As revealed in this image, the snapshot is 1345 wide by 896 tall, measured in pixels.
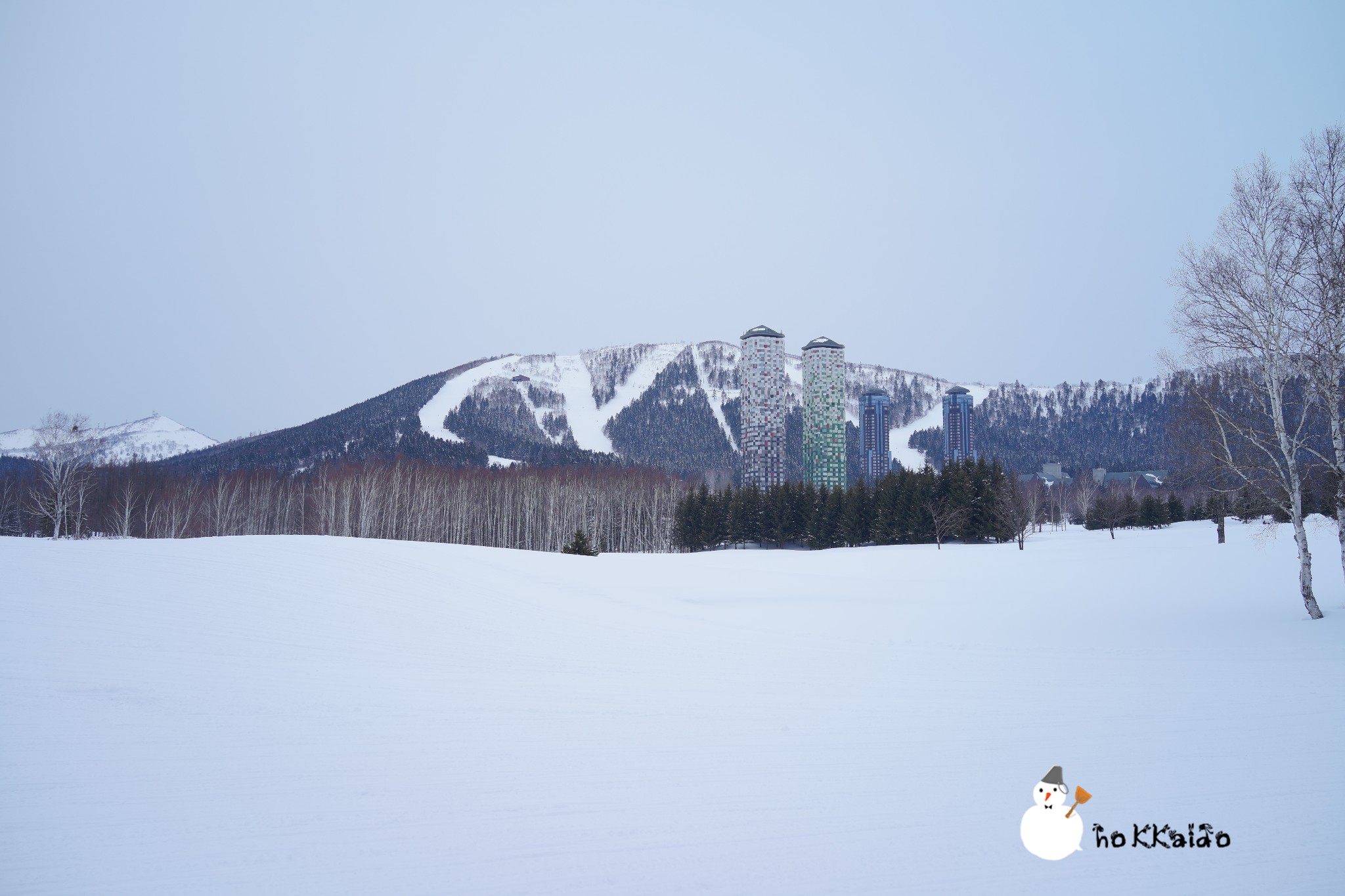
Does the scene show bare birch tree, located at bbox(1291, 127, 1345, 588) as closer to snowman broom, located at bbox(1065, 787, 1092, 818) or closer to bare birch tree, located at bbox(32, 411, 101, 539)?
snowman broom, located at bbox(1065, 787, 1092, 818)

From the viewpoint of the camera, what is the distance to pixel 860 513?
5619 cm

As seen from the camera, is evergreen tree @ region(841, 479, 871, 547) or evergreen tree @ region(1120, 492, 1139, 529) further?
evergreen tree @ region(1120, 492, 1139, 529)

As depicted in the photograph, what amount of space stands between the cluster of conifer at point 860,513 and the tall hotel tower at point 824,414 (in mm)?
32848

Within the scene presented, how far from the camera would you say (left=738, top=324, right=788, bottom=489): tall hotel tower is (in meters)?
95.6

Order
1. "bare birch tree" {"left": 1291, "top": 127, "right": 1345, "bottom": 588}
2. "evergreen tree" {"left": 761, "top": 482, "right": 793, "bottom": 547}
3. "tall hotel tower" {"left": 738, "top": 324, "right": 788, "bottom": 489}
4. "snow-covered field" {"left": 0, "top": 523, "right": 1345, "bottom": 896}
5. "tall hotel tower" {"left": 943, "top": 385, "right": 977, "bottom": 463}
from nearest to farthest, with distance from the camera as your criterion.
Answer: "snow-covered field" {"left": 0, "top": 523, "right": 1345, "bottom": 896} < "bare birch tree" {"left": 1291, "top": 127, "right": 1345, "bottom": 588} < "evergreen tree" {"left": 761, "top": 482, "right": 793, "bottom": 547} < "tall hotel tower" {"left": 738, "top": 324, "right": 788, "bottom": 489} < "tall hotel tower" {"left": 943, "top": 385, "right": 977, "bottom": 463}

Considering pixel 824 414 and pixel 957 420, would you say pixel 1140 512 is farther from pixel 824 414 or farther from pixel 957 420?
pixel 957 420

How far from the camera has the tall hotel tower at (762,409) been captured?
95.6 metres

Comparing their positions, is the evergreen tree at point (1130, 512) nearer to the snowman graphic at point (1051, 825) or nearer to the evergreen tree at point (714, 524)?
the evergreen tree at point (714, 524)

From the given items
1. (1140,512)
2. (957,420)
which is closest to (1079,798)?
(1140,512)

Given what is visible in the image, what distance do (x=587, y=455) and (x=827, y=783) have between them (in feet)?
423

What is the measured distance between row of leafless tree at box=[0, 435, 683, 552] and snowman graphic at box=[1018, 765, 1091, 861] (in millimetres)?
47634

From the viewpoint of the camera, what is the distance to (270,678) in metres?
8.95

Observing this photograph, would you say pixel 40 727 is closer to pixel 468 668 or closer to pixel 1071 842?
pixel 468 668

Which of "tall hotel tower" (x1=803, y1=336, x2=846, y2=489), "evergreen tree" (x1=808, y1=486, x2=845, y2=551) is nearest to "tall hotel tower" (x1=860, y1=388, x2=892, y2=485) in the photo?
"tall hotel tower" (x1=803, y1=336, x2=846, y2=489)
